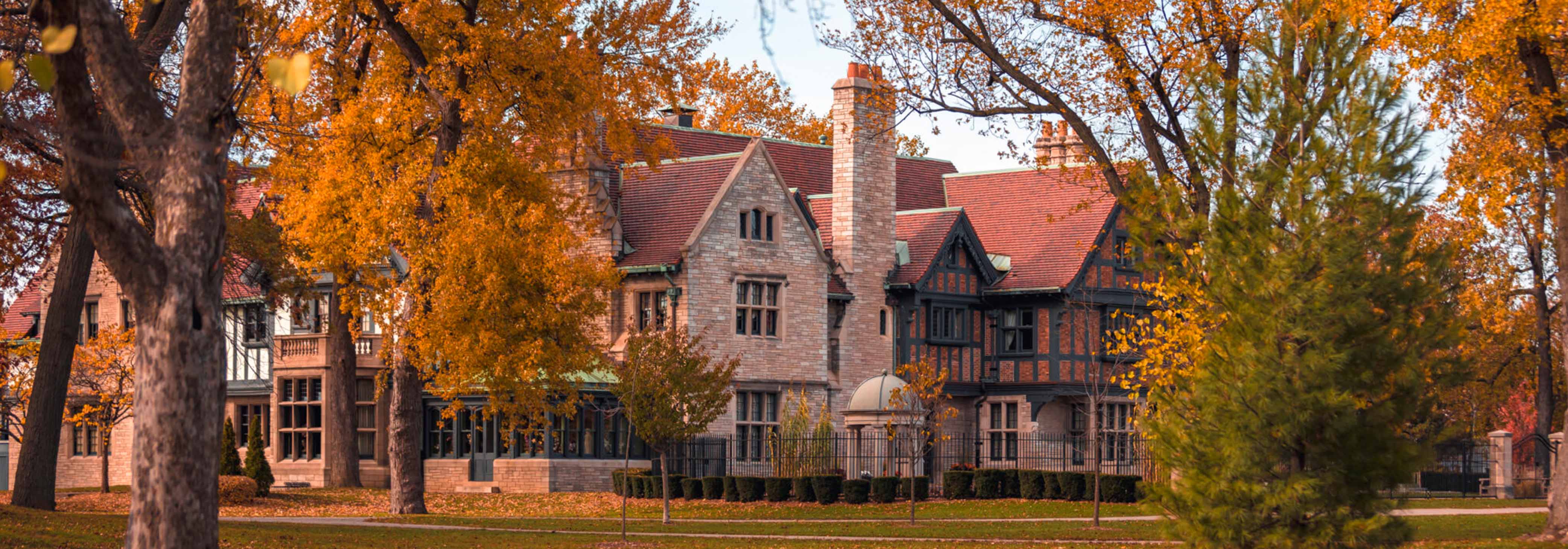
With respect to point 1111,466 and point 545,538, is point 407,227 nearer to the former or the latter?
point 545,538

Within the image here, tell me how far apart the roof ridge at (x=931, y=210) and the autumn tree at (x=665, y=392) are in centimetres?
1462

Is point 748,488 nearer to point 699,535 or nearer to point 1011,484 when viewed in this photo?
point 1011,484

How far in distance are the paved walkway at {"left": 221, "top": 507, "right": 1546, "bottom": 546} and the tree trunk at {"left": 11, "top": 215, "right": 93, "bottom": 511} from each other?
109 inches

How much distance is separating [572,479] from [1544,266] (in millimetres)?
27012

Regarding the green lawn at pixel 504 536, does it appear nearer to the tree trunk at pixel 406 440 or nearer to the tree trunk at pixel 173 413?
the tree trunk at pixel 406 440

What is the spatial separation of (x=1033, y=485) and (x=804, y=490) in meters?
5.08

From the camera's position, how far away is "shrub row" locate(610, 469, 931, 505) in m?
35.2

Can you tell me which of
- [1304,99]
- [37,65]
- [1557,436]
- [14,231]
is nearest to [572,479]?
[14,231]

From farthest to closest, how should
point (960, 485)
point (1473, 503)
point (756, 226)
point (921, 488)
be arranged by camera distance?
1. point (756, 226)
2. point (960, 485)
3. point (921, 488)
4. point (1473, 503)

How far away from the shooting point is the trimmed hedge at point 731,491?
1407 inches

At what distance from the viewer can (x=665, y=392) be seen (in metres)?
30.3

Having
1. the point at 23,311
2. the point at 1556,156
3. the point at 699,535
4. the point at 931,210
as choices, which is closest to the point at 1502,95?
the point at 1556,156

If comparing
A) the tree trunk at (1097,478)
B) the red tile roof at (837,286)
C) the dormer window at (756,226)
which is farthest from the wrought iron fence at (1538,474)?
the dormer window at (756,226)

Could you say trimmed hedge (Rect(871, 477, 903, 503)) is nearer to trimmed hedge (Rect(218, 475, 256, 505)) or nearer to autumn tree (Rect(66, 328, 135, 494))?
trimmed hedge (Rect(218, 475, 256, 505))
